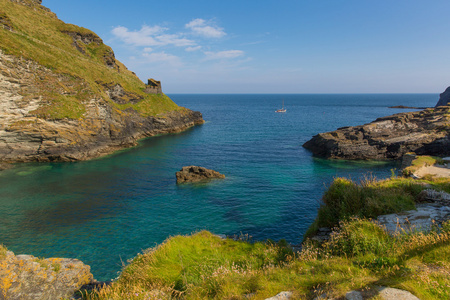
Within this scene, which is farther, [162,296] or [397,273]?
[162,296]

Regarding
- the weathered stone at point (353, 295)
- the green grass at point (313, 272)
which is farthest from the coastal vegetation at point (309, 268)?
the weathered stone at point (353, 295)

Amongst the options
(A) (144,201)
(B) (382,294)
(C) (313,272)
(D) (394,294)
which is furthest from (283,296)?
(A) (144,201)

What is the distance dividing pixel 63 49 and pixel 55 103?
2957 centimetres

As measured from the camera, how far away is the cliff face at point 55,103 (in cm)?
3978

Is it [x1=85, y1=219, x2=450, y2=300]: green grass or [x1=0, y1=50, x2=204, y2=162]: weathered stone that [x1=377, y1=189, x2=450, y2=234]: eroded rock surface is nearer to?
[x1=85, y1=219, x2=450, y2=300]: green grass

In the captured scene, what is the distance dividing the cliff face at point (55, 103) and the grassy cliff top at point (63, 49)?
0.76 feet

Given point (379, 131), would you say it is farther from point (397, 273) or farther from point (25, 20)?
point (25, 20)

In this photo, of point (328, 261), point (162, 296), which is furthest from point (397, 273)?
point (162, 296)

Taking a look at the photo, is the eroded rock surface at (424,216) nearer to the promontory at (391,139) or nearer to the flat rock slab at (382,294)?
the flat rock slab at (382,294)

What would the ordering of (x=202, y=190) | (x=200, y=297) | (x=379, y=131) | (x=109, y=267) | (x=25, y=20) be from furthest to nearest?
(x=25, y=20)
(x=379, y=131)
(x=202, y=190)
(x=109, y=267)
(x=200, y=297)

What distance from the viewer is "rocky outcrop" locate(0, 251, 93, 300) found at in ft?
28.6

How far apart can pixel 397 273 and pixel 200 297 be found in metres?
5.12

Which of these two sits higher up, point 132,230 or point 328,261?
point 328,261

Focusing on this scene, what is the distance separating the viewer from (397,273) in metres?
6.10
